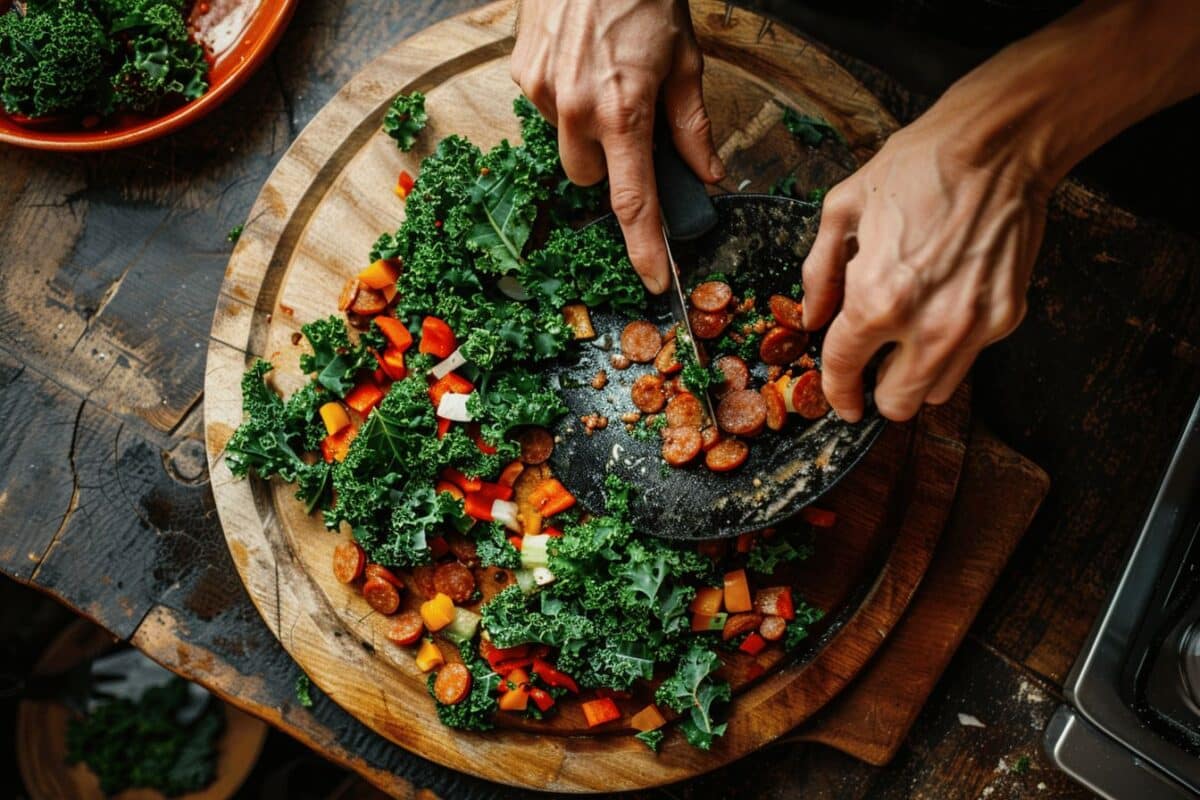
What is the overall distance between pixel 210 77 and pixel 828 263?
2574 millimetres

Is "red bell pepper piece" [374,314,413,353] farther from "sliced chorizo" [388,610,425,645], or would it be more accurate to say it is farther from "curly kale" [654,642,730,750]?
"curly kale" [654,642,730,750]

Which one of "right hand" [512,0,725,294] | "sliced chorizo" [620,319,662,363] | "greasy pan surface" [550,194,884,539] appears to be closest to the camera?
"right hand" [512,0,725,294]

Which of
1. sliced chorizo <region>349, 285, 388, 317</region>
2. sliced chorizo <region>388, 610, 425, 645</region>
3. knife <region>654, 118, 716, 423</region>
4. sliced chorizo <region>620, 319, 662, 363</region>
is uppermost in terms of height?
knife <region>654, 118, 716, 423</region>

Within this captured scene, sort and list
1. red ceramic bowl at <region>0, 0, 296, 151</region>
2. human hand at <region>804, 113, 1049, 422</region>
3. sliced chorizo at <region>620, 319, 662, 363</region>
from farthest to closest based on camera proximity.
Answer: red ceramic bowl at <region>0, 0, 296, 151</region>
sliced chorizo at <region>620, 319, 662, 363</region>
human hand at <region>804, 113, 1049, 422</region>

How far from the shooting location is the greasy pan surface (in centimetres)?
312

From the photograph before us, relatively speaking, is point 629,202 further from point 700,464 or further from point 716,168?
point 700,464

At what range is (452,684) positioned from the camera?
3.22m

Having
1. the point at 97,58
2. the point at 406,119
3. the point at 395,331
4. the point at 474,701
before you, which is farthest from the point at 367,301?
the point at 474,701

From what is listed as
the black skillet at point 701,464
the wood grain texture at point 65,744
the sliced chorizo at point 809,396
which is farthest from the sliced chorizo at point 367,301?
the wood grain texture at point 65,744

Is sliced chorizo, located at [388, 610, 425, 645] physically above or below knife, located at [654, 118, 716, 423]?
below

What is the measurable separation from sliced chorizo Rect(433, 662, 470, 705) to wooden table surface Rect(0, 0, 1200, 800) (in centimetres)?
43

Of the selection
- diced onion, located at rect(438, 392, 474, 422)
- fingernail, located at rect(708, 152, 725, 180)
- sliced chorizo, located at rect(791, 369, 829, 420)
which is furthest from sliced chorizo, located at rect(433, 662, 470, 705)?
fingernail, located at rect(708, 152, 725, 180)

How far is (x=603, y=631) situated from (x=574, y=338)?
1.03 meters

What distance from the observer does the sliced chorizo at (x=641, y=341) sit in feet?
10.6
